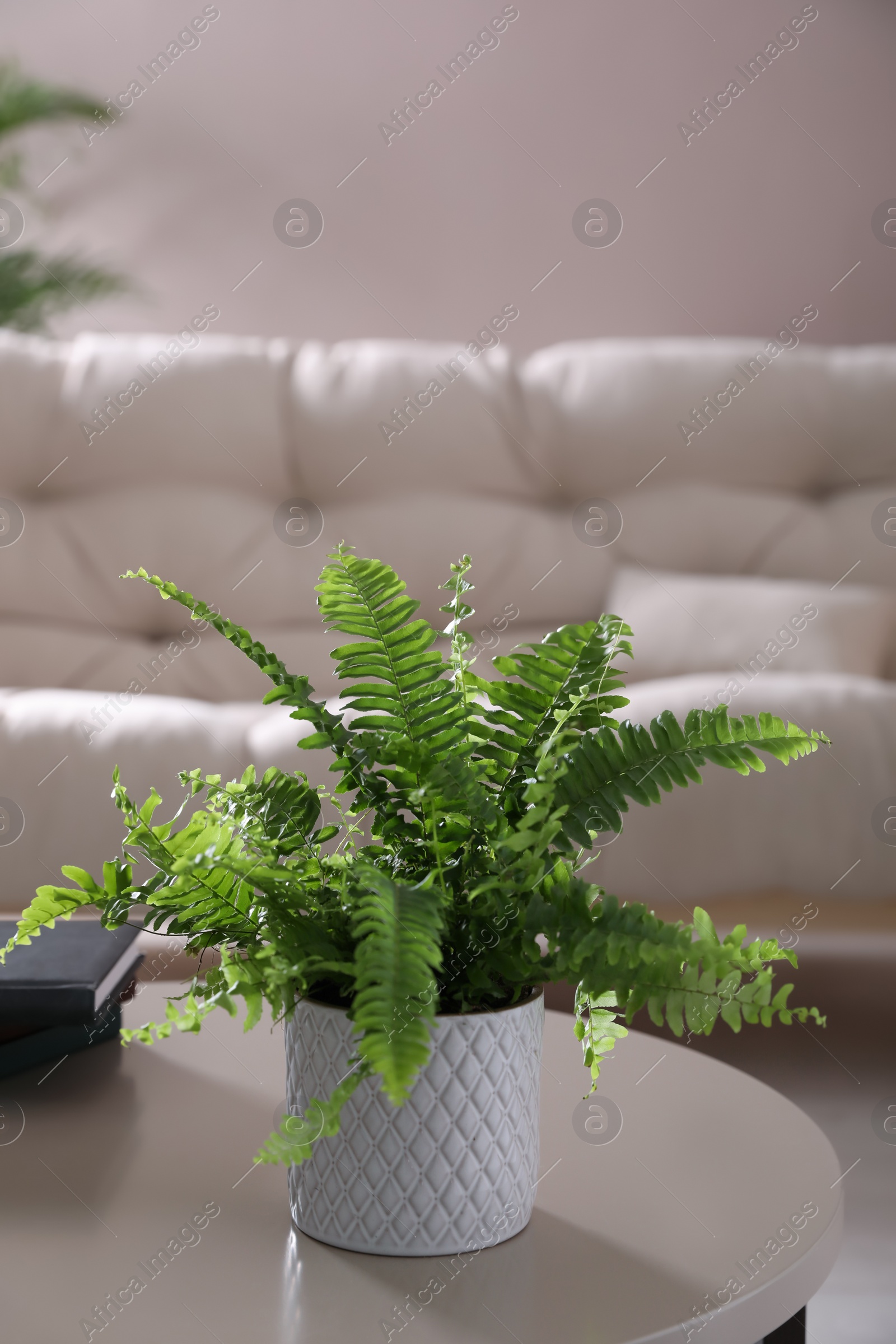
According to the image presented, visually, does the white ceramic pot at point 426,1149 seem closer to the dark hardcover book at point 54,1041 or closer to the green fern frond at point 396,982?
the green fern frond at point 396,982

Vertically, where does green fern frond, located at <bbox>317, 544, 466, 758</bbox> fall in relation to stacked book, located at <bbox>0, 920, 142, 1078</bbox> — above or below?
above

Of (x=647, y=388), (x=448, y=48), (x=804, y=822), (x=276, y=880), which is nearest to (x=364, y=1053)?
(x=276, y=880)

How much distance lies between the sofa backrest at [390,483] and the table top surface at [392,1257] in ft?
3.99

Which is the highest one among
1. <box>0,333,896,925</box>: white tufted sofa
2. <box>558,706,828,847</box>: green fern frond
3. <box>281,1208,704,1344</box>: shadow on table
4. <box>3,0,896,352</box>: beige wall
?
<box>3,0,896,352</box>: beige wall

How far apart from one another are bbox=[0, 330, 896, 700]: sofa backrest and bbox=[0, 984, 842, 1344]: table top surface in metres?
1.22

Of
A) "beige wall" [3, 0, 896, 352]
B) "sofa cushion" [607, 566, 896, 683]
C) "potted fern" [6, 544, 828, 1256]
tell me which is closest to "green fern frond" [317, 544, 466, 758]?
"potted fern" [6, 544, 828, 1256]

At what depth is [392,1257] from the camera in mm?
483

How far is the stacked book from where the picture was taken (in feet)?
2.16

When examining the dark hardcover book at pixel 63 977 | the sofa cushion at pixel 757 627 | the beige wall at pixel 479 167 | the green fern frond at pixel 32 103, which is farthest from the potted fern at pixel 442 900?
the green fern frond at pixel 32 103

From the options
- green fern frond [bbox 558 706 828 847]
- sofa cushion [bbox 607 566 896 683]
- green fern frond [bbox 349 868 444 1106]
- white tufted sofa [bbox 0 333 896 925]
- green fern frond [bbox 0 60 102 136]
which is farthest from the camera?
green fern frond [bbox 0 60 102 136]

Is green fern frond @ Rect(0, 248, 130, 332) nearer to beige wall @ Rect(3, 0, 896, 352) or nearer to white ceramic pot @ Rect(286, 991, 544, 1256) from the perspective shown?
beige wall @ Rect(3, 0, 896, 352)

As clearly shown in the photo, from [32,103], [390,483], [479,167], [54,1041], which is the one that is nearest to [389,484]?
[390,483]

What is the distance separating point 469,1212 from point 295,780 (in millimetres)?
209

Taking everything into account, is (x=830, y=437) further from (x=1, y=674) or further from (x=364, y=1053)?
(x=364, y=1053)
